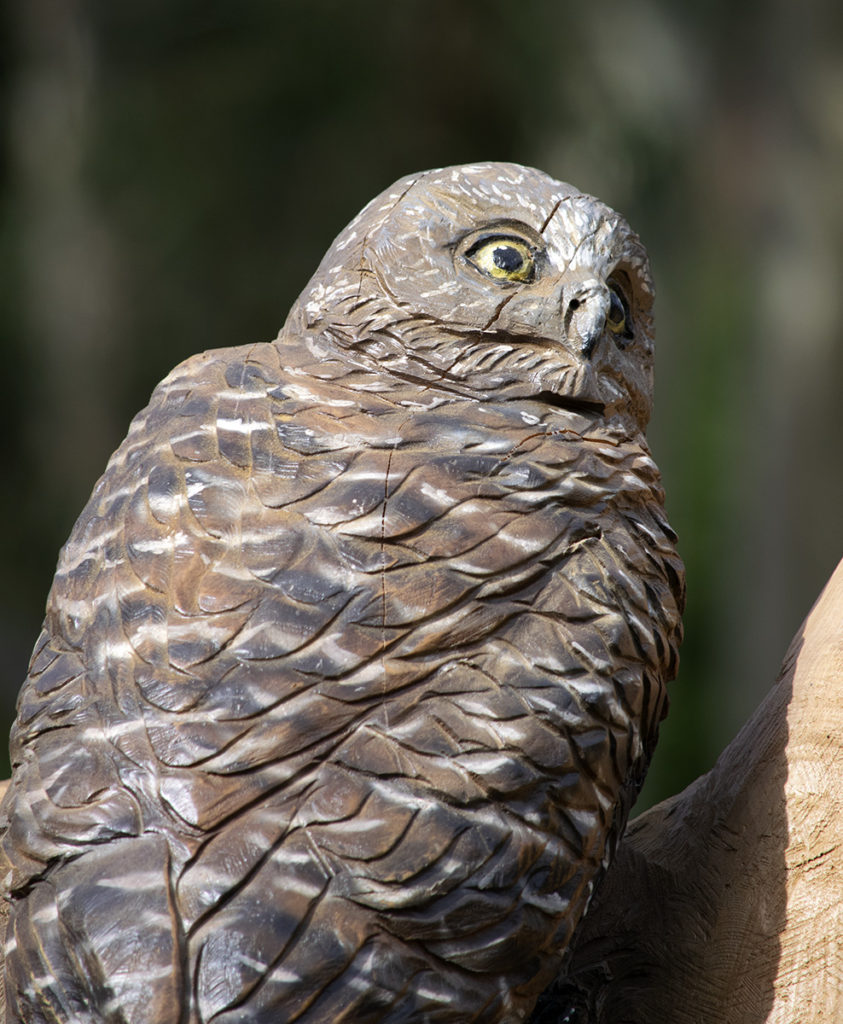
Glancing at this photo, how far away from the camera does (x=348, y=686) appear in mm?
1231

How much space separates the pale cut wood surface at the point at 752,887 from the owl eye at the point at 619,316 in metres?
0.47

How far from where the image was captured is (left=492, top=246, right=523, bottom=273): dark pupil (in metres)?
1.56

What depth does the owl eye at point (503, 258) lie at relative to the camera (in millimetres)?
1554

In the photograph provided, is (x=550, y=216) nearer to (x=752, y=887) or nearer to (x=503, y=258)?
(x=503, y=258)

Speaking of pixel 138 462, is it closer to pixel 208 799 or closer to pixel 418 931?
pixel 208 799

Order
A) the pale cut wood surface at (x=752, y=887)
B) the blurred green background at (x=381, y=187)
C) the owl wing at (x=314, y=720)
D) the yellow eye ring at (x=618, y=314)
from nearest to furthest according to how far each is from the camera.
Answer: the owl wing at (x=314, y=720), the pale cut wood surface at (x=752, y=887), the yellow eye ring at (x=618, y=314), the blurred green background at (x=381, y=187)

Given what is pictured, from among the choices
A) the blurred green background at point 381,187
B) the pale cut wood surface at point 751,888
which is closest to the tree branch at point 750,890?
the pale cut wood surface at point 751,888

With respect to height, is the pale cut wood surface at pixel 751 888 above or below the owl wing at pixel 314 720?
below

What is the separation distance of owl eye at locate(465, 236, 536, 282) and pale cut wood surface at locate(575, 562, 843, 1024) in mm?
642

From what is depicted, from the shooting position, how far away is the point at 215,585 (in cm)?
127

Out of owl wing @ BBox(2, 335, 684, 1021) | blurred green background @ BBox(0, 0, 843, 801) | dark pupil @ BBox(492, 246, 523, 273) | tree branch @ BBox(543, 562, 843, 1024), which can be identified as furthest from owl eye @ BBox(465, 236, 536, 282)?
blurred green background @ BBox(0, 0, 843, 801)

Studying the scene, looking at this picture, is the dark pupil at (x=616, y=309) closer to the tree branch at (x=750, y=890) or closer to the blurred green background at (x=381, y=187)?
the tree branch at (x=750, y=890)

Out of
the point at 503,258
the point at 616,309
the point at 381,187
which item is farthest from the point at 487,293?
the point at 381,187

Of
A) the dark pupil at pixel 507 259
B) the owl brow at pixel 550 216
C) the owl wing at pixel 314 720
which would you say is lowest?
the owl wing at pixel 314 720
